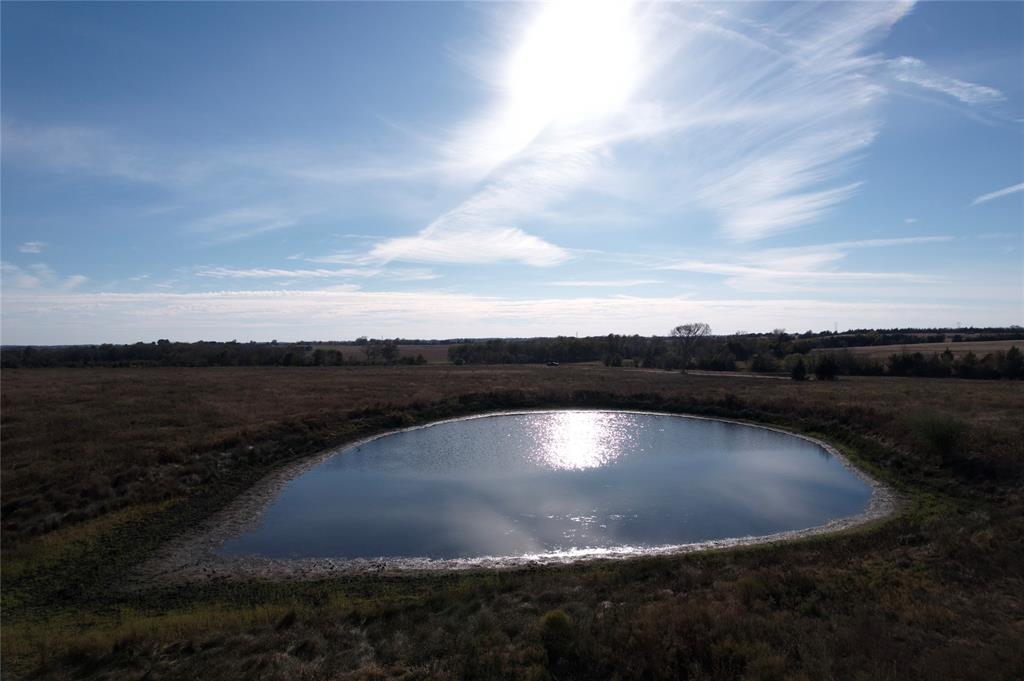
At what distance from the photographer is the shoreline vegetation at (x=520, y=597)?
27.0 feet

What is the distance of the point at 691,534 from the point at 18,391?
54.4m

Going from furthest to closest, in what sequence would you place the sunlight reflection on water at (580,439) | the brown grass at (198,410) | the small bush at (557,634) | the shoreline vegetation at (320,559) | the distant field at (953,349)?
the distant field at (953,349) → the sunlight reflection on water at (580,439) → the brown grass at (198,410) → the shoreline vegetation at (320,559) → the small bush at (557,634)

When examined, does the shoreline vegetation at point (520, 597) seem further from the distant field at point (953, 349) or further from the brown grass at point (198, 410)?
the distant field at point (953, 349)

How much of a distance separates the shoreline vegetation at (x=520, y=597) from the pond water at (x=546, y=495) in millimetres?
2128

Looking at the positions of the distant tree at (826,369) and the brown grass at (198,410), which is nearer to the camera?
the brown grass at (198,410)

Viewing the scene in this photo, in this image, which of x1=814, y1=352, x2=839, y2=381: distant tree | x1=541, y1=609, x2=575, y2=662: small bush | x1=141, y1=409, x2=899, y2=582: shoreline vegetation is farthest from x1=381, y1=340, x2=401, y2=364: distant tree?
x1=541, y1=609, x2=575, y2=662: small bush

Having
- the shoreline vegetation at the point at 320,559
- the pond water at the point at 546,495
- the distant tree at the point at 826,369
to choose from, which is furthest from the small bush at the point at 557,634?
the distant tree at the point at 826,369

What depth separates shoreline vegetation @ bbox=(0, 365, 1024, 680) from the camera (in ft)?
27.0

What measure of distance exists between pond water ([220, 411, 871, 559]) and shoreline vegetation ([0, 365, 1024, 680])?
213cm

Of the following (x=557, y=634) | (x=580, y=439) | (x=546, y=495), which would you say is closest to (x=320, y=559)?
(x=557, y=634)

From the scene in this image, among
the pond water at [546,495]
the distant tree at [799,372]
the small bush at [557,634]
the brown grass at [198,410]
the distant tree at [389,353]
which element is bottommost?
the pond water at [546,495]

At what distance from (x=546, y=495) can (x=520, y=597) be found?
1023cm

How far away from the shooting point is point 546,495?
2158 cm

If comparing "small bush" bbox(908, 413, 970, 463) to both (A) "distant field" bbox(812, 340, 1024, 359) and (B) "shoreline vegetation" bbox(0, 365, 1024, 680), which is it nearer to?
(B) "shoreline vegetation" bbox(0, 365, 1024, 680)
